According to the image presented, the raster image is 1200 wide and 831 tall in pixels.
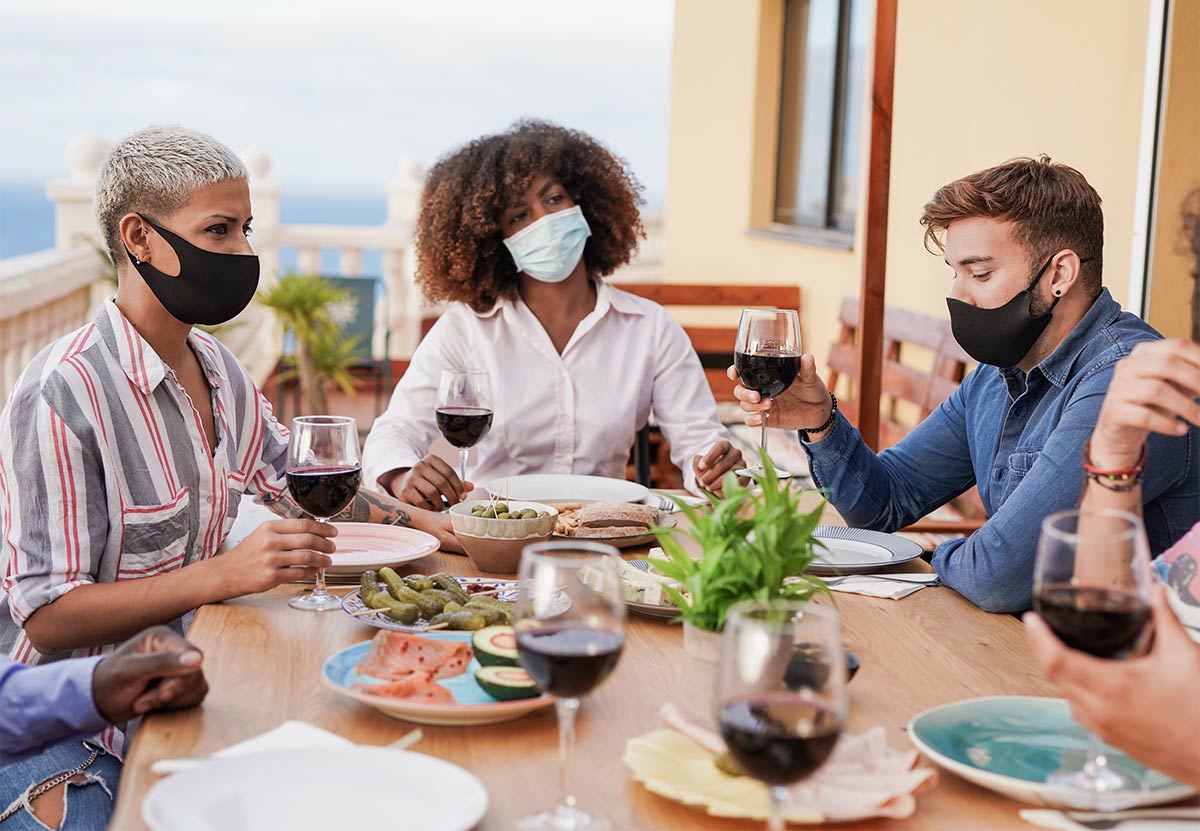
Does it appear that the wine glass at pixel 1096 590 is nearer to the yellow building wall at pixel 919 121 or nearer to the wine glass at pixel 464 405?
the wine glass at pixel 464 405

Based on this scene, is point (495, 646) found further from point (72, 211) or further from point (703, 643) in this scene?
point (72, 211)

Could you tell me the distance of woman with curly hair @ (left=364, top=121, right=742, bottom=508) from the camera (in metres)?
3.05

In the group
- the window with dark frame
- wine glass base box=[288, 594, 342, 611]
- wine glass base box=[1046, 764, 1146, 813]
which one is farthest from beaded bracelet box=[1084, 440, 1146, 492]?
the window with dark frame

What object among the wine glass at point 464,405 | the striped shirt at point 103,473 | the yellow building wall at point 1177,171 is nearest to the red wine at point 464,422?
the wine glass at point 464,405

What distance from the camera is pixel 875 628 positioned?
174cm

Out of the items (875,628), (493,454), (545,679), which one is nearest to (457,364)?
(493,454)

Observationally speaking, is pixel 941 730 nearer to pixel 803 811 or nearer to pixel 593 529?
pixel 803 811

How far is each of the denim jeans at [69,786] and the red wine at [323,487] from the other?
1.44ft

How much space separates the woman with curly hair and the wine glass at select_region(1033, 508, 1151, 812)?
178cm

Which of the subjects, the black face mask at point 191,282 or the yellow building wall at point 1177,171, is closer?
the black face mask at point 191,282

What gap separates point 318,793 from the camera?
114 cm

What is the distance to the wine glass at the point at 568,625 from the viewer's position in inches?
41.6

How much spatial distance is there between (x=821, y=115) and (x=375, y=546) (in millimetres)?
5583

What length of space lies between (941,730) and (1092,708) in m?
0.21
